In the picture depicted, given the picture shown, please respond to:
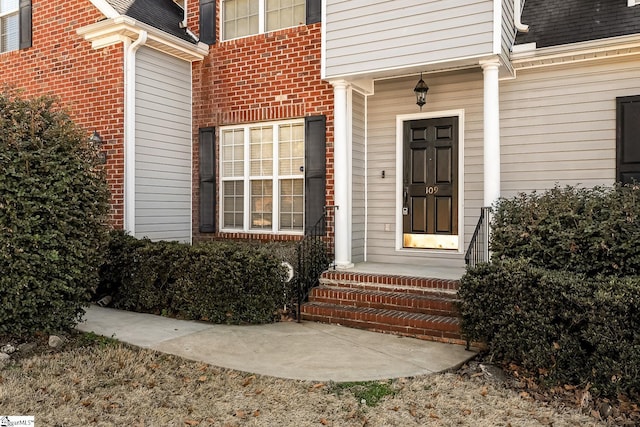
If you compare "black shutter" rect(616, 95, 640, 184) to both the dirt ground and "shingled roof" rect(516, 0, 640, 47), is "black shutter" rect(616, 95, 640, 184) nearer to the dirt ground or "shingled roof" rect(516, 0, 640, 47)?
"shingled roof" rect(516, 0, 640, 47)

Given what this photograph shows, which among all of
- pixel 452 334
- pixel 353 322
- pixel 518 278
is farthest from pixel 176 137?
pixel 518 278

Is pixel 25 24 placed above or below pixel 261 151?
above

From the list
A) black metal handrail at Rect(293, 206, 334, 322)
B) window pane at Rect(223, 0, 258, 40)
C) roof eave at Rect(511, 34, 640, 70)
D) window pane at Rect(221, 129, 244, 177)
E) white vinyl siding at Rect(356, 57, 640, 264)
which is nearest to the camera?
roof eave at Rect(511, 34, 640, 70)

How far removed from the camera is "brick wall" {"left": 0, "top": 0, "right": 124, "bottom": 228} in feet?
25.9

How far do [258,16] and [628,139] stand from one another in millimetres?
5652

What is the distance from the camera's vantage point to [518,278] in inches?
177

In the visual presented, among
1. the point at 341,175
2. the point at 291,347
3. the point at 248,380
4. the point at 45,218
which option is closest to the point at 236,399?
the point at 248,380

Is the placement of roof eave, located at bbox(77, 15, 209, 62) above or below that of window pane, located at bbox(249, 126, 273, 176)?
above

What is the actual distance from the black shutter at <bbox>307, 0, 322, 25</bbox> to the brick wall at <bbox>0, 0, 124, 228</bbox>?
2.88m

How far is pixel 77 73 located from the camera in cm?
847

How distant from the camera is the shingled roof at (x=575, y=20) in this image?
20.5ft

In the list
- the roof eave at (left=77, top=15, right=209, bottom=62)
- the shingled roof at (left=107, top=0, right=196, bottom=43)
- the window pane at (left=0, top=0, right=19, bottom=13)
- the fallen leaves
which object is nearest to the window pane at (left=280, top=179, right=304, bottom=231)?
the roof eave at (left=77, top=15, right=209, bottom=62)

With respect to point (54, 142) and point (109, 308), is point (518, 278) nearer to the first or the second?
point (54, 142)

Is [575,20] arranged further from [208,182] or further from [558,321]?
[208,182]
